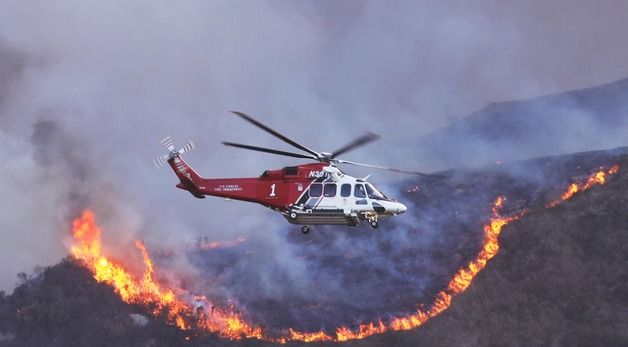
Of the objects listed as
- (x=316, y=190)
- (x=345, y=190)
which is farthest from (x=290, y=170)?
(x=345, y=190)

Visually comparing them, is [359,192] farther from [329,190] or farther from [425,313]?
[425,313]

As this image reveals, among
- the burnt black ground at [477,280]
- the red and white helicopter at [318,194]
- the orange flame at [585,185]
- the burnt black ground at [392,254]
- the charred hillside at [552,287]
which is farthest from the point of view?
the orange flame at [585,185]

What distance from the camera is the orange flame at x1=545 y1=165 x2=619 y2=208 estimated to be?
169 metres

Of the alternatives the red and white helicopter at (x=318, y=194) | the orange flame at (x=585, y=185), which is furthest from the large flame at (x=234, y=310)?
the red and white helicopter at (x=318, y=194)

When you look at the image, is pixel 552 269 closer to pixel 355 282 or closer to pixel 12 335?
pixel 355 282

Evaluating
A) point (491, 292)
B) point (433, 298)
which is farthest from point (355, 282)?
point (491, 292)

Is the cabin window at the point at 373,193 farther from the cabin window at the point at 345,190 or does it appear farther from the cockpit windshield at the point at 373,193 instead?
the cabin window at the point at 345,190

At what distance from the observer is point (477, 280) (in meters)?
158

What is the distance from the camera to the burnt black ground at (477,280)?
14688cm

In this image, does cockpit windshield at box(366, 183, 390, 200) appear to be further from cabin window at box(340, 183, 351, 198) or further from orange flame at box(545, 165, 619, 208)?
orange flame at box(545, 165, 619, 208)

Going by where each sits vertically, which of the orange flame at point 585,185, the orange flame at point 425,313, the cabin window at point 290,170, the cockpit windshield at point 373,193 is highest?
the orange flame at point 585,185

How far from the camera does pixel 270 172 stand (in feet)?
229

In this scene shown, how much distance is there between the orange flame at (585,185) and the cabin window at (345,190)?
110236 mm

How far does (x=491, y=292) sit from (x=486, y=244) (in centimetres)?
1489
